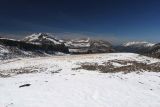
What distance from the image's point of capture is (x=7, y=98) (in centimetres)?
1510

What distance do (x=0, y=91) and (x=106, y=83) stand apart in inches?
394

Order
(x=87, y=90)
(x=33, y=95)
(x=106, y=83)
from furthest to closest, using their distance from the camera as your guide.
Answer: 1. (x=106, y=83)
2. (x=87, y=90)
3. (x=33, y=95)

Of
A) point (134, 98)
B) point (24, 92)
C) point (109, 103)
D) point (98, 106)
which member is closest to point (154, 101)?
point (134, 98)

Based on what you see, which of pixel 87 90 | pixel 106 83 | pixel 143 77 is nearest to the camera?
pixel 87 90

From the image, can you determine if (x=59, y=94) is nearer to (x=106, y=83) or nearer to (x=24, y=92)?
(x=24, y=92)

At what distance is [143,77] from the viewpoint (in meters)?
23.7

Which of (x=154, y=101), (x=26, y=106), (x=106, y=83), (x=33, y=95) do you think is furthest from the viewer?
(x=106, y=83)

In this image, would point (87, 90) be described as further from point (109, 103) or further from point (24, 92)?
point (24, 92)

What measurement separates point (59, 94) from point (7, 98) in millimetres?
4004

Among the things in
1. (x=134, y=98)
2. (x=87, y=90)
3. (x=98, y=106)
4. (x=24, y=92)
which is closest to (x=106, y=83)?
(x=87, y=90)

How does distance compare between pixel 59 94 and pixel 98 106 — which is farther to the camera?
pixel 59 94

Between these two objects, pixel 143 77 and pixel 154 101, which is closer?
pixel 154 101

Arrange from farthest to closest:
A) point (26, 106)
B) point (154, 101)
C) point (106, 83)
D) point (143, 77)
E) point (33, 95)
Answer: point (143, 77) → point (106, 83) → point (33, 95) → point (154, 101) → point (26, 106)

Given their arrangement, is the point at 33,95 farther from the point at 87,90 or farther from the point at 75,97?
the point at 87,90
